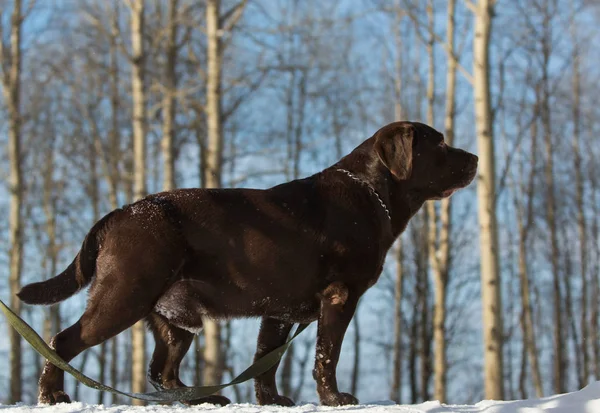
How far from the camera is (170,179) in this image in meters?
12.0

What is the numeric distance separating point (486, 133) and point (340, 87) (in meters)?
12.3

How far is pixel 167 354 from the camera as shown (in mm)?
Result: 4152

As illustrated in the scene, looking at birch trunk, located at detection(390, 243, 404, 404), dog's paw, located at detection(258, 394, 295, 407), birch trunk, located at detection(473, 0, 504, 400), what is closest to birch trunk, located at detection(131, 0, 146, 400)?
birch trunk, located at detection(473, 0, 504, 400)

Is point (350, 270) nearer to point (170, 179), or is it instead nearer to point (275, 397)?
point (275, 397)

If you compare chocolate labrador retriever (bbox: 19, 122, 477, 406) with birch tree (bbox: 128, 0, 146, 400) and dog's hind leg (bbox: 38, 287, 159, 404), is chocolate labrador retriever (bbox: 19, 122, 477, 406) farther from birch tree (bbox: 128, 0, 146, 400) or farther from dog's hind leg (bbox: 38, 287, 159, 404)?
birch tree (bbox: 128, 0, 146, 400)

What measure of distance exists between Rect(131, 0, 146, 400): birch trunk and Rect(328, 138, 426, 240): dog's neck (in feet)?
27.9

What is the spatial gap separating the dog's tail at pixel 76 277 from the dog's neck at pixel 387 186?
58.8 inches

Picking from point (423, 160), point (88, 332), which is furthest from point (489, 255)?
point (88, 332)

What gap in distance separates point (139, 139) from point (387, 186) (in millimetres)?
9308

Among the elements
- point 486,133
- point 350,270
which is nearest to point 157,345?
point 350,270

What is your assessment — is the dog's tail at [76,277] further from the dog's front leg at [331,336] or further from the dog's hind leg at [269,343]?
the dog's front leg at [331,336]

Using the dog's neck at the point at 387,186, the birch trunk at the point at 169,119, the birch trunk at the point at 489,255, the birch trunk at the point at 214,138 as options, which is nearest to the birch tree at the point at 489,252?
the birch trunk at the point at 489,255

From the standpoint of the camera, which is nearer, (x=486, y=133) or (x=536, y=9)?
(x=486, y=133)

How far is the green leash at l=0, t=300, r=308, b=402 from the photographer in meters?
3.39
